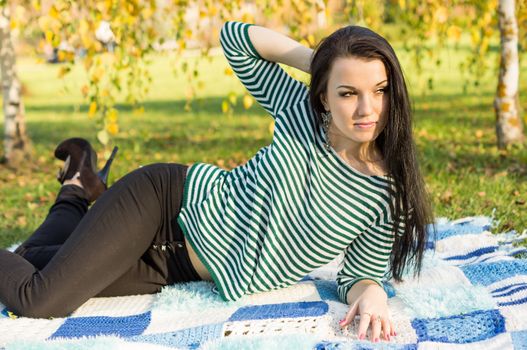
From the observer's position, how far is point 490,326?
177 centimetres

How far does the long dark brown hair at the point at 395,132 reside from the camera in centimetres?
172

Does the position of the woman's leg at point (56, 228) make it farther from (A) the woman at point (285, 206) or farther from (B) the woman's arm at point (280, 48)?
(B) the woman's arm at point (280, 48)

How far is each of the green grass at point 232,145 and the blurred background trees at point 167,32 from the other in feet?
0.72

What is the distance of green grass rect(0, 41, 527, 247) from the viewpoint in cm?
336

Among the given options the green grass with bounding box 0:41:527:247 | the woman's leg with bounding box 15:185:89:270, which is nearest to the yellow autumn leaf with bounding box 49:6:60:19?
the green grass with bounding box 0:41:527:247

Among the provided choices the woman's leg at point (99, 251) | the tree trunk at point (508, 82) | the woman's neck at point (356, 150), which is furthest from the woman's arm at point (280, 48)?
the tree trunk at point (508, 82)

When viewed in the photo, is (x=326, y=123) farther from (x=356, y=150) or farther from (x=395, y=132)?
(x=395, y=132)

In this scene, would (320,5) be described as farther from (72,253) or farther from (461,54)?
(461,54)

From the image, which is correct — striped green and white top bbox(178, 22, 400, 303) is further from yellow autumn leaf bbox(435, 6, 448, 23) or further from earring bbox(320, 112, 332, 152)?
yellow autumn leaf bbox(435, 6, 448, 23)

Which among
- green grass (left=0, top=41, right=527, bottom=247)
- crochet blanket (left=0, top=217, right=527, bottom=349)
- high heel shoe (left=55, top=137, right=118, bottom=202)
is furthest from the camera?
green grass (left=0, top=41, right=527, bottom=247)

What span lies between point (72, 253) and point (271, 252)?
546 mm

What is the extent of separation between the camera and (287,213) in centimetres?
188

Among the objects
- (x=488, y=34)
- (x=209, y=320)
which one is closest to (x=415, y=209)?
(x=209, y=320)

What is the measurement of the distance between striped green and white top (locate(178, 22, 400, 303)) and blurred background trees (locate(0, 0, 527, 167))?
5.14ft
